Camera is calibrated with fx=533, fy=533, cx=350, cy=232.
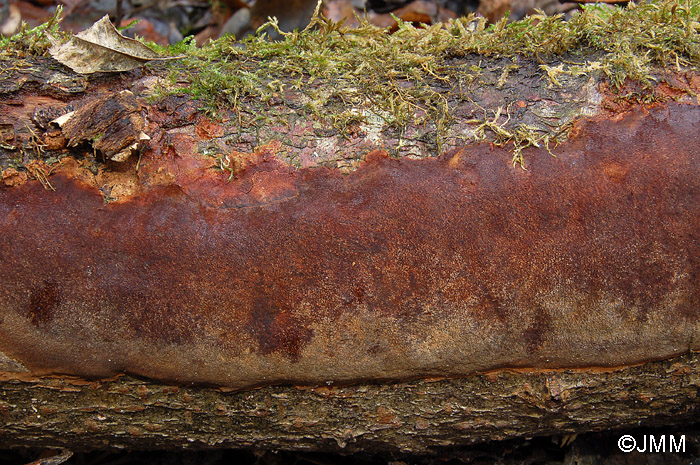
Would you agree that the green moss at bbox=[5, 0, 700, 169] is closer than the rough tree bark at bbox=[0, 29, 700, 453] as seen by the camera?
No

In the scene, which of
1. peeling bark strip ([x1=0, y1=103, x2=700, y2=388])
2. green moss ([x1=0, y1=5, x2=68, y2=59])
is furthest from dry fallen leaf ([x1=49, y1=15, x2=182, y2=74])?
peeling bark strip ([x1=0, y1=103, x2=700, y2=388])

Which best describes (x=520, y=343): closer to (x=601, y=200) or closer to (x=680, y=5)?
(x=601, y=200)

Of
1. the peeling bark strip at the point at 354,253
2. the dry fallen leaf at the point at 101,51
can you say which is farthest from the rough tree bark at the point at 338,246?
the dry fallen leaf at the point at 101,51

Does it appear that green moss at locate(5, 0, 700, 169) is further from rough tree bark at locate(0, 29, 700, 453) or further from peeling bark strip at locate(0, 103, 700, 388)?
peeling bark strip at locate(0, 103, 700, 388)

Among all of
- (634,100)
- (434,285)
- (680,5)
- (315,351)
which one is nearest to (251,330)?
(315,351)

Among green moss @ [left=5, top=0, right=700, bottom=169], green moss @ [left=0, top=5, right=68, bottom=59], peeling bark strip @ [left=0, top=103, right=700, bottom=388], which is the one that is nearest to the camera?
peeling bark strip @ [left=0, top=103, right=700, bottom=388]

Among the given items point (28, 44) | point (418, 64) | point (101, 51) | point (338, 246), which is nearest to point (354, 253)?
point (338, 246)

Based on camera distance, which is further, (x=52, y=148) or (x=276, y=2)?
(x=276, y=2)

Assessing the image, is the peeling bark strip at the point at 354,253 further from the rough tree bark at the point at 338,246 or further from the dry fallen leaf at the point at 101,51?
the dry fallen leaf at the point at 101,51
